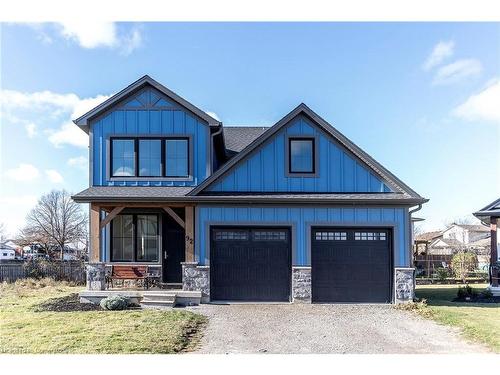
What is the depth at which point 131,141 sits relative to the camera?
14.1 metres

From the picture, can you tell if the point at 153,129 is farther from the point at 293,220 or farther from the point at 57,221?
the point at 57,221

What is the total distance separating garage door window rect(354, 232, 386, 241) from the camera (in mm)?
13023

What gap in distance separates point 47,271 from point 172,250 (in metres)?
8.17

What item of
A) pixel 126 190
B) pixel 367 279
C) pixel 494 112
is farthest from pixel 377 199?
pixel 126 190

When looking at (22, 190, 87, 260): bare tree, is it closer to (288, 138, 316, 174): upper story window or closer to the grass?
the grass

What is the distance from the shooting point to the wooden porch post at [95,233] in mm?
13070

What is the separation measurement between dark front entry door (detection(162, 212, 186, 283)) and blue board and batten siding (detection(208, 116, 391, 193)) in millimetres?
2665

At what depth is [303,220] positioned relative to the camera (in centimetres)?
1293

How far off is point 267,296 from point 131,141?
6.97 metres

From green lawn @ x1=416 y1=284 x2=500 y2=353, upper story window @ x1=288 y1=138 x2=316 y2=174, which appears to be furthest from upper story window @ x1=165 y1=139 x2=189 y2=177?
green lawn @ x1=416 y1=284 x2=500 y2=353

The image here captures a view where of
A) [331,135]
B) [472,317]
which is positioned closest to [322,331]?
[472,317]

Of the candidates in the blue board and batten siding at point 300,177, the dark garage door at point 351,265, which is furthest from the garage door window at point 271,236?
the blue board and batten siding at point 300,177

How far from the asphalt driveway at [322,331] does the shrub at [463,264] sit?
35.6 feet

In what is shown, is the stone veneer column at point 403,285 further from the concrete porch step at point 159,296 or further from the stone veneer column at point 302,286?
the concrete porch step at point 159,296
